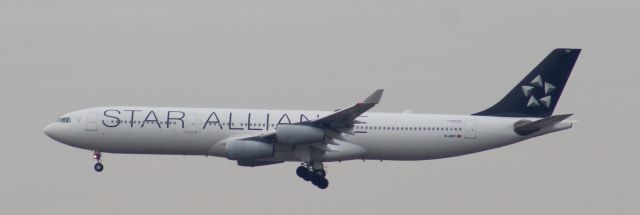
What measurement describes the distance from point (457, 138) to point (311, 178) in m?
8.49

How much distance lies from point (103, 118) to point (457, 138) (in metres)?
19.8

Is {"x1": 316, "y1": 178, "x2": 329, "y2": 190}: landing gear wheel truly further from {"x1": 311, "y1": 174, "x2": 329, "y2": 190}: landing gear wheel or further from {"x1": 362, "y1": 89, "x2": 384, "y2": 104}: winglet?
{"x1": 362, "y1": 89, "x2": 384, "y2": 104}: winglet

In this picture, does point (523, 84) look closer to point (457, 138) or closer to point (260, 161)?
point (457, 138)

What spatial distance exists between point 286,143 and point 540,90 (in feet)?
52.6

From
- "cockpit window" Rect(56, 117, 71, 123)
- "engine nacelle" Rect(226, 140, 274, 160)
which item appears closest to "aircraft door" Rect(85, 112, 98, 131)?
"cockpit window" Rect(56, 117, 71, 123)

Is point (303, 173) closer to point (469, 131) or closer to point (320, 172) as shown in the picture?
point (320, 172)

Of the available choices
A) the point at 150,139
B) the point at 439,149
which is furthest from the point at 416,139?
the point at 150,139

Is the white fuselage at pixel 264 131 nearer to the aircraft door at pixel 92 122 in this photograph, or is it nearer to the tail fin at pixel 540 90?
the aircraft door at pixel 92 122

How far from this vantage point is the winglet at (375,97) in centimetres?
7088

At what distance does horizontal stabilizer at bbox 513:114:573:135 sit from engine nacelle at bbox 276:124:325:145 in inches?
455

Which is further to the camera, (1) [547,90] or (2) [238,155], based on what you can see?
(1) [547,90]

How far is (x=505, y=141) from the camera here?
79.2 m

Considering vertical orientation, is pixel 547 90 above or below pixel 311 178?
above

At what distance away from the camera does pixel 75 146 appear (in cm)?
7994
